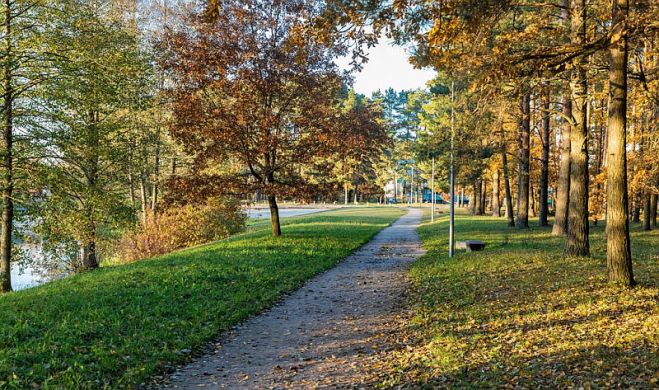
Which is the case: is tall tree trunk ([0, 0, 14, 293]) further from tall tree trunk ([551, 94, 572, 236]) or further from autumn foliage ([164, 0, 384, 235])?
tall tree trunk ([551, 94, 572, 236])

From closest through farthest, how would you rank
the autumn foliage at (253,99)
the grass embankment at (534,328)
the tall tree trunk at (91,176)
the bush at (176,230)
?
the grass embankment at (534,328) → the tall tree trunk at (91,176) → the autumn foliage at (253,99) → the bush at (176,230)

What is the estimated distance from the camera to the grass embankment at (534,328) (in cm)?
495

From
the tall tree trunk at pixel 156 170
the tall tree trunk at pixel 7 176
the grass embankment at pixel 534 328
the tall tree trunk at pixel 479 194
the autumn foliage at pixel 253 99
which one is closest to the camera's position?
the grass embankment at pixel 534 328

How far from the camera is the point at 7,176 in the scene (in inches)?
495

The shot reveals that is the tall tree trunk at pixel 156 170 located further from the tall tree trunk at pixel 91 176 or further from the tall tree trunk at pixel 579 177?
the tall tree trunk at pixel 579 177

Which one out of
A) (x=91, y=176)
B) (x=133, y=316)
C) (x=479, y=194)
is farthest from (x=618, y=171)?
(x=479, y=194)

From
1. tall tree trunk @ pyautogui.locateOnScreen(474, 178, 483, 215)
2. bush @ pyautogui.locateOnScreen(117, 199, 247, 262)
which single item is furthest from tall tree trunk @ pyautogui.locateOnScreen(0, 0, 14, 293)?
tall tree trunk @ pyautogui.locateOnScreen(474, 178, 483, 215)

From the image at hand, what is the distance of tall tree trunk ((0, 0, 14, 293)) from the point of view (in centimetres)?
1227

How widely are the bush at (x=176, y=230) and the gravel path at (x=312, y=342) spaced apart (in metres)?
14.0

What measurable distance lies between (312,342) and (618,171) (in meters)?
6.04

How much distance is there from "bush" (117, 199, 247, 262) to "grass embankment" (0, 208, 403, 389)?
1019 cm

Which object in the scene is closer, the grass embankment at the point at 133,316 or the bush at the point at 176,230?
the grass embankment at the point at 133,316

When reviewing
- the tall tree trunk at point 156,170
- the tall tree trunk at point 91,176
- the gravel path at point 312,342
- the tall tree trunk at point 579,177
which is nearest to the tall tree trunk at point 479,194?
the tall tree trunk at point 156,170

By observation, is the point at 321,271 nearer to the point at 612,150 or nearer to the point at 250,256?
the point at 250,256
